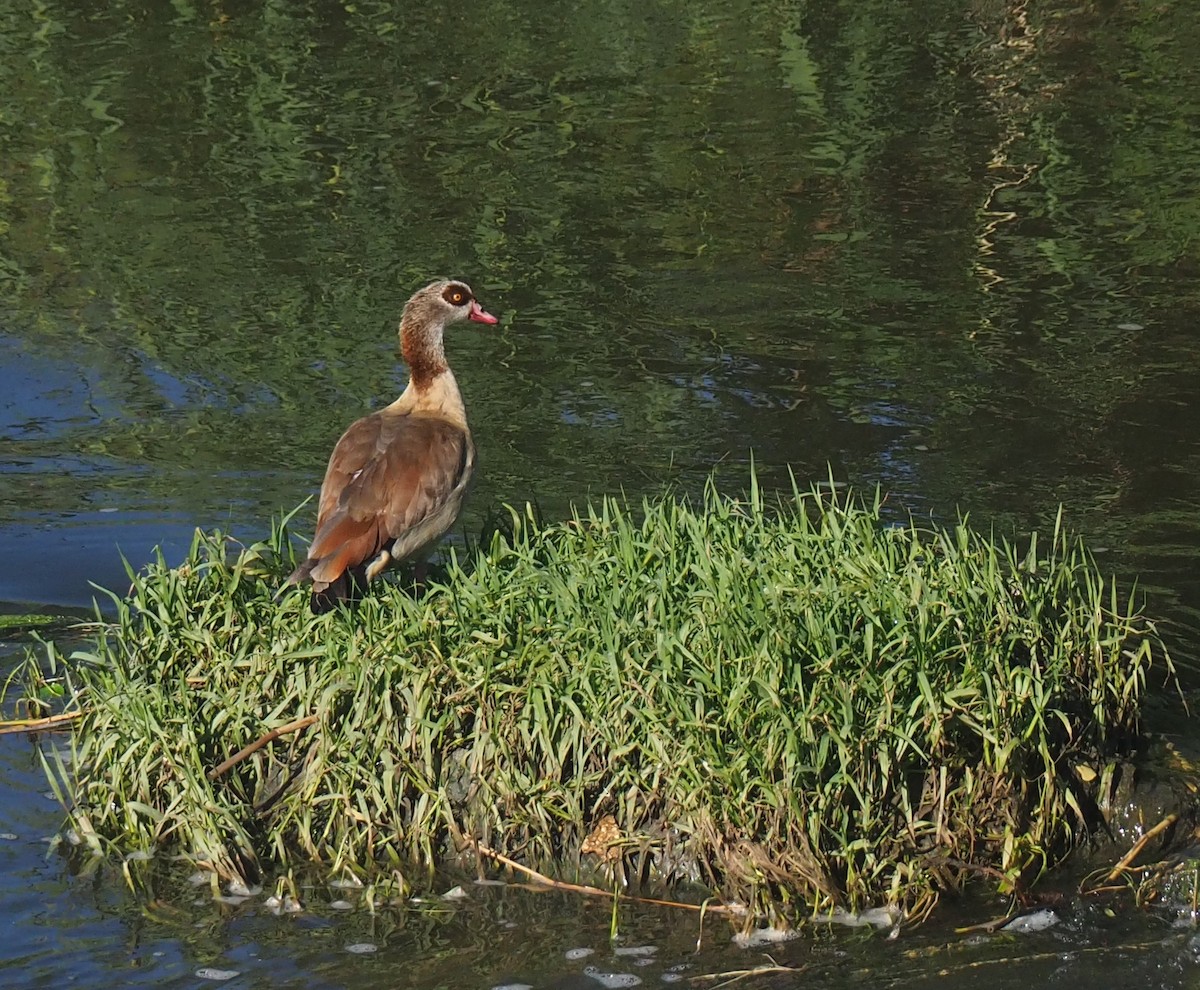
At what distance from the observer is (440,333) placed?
702 cm

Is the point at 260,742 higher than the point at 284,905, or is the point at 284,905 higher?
the point at 260,742

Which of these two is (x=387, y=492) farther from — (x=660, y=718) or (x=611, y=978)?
(x=611, y=978)

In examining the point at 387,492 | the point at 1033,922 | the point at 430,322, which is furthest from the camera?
the point at 430,322

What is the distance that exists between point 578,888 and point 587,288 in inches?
255

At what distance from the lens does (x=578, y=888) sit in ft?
17.2

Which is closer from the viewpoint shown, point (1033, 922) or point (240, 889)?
point (1033, 922)

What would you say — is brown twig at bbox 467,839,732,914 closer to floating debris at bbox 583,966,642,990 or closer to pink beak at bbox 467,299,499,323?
floating debris at bbox 583,966,642,990

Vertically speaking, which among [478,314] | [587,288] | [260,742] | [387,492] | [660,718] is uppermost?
[478,314]

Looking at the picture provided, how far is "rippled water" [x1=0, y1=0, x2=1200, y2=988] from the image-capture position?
532 cm

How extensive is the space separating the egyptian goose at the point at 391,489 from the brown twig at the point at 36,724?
3.19 feet

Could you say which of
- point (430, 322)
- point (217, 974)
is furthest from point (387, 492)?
point (217, 974)

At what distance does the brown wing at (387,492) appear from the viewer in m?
5.96

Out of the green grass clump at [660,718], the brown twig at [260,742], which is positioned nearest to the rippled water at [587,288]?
the green grass clump at [660,718]

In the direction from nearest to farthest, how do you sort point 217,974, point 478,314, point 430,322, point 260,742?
point 217,974 < point 260,742 < point 430,322 < point 478,314
